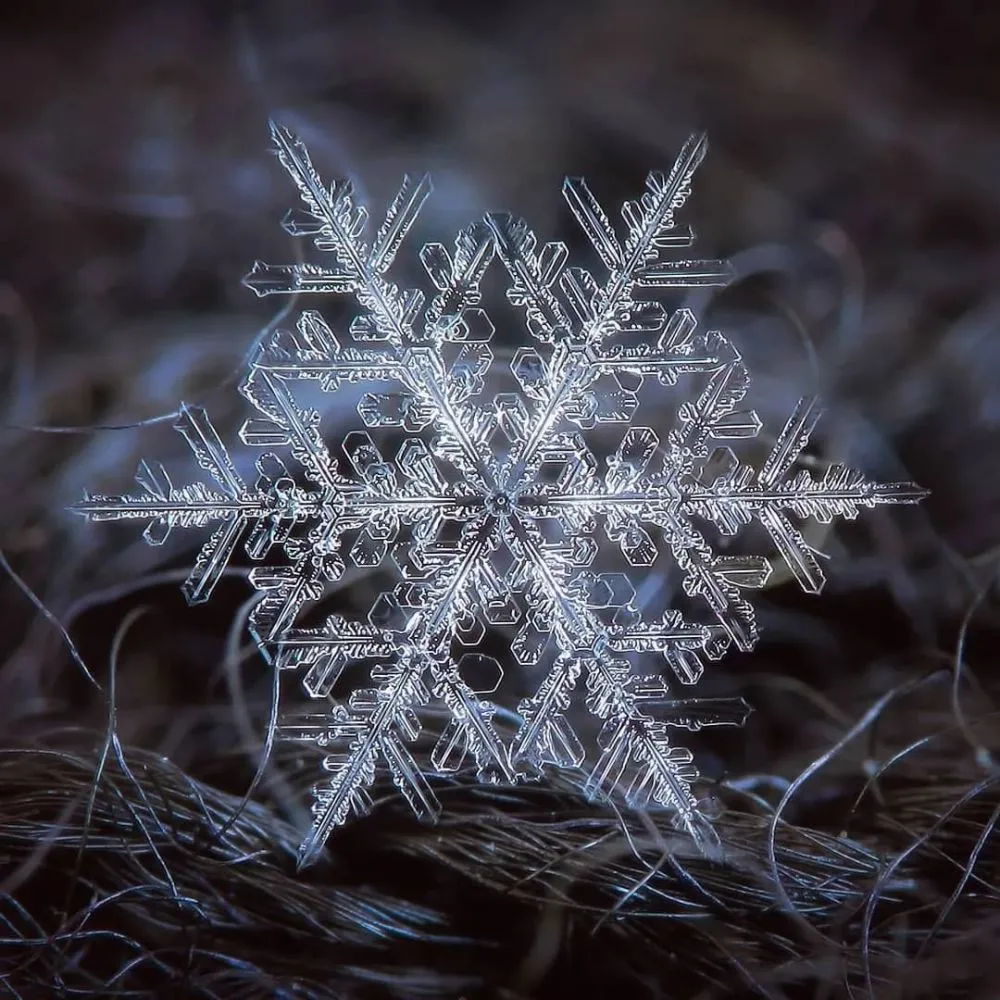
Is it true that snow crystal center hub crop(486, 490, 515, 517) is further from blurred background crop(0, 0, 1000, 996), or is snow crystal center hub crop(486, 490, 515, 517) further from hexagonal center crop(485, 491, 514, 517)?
blurred background crop(0, 0, 1000, 996)

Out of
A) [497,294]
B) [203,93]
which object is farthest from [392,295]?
[203,93]

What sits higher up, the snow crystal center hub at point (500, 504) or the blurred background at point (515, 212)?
the blurred background at point (515, 212)

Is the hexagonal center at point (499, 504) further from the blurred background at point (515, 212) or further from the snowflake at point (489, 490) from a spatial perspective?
the blurred background at point (515, 212)

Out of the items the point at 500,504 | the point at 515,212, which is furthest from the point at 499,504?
the point at 515,212

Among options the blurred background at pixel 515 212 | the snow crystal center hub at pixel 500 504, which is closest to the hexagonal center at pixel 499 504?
the snow crystal center hub at pixel 500 504

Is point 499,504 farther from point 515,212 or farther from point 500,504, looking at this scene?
point 515,212

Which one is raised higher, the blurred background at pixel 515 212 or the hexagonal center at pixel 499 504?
the blurred background at pixel 515 212

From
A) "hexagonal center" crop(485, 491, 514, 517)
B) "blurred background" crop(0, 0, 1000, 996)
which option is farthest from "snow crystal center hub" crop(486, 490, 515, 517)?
"blurred background" crop(0, 0, 1000, 996)
